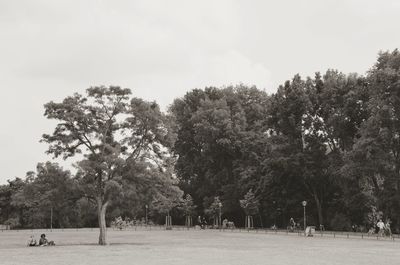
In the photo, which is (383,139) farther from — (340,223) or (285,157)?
(340,223)

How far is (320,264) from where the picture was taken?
23.1 metres

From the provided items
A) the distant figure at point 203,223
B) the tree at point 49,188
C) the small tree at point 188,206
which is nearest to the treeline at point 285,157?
the tree at point 49,188

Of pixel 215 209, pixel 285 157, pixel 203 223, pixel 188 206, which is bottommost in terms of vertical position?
pixel 203 223

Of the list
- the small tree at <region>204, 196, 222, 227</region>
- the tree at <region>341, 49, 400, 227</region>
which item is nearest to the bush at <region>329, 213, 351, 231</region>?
the tree at <region>341, 49, 400, 227</region>

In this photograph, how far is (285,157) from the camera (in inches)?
2584

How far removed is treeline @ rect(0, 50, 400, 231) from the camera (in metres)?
51.1

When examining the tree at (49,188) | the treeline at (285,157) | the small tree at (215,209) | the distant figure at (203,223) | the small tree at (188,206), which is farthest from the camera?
the small tree at (188,206)

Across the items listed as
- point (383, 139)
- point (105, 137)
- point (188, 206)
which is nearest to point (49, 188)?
point (105, 137)

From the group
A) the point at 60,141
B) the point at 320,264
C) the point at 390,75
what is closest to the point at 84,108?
the point at 60,141

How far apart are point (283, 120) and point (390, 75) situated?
63.8 ft

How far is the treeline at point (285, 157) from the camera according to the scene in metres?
51.1

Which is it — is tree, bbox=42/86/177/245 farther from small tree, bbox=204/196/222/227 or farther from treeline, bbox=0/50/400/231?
small tree, bbox=204/196/222/227

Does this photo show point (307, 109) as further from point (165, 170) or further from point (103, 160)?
point (103, 160)

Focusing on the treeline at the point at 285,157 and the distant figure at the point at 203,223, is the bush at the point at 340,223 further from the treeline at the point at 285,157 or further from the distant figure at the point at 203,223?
the distant figure at the point at 203,223
